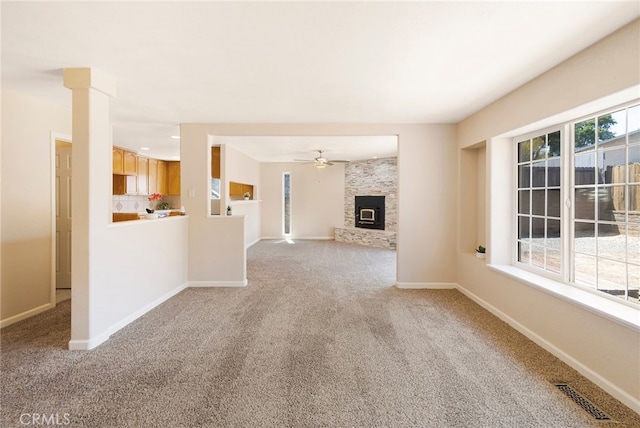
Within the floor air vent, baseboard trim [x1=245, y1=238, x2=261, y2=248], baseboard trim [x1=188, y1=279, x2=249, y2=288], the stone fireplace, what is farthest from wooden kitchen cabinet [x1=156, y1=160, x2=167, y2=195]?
the floor air vent

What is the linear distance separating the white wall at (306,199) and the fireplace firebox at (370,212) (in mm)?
642

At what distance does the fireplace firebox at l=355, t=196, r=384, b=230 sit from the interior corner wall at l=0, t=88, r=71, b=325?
22.5 ft

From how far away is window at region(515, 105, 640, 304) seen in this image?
211 cm

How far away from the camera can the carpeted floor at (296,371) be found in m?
1.72

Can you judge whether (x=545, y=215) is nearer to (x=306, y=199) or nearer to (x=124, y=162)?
(x=306, y=199)

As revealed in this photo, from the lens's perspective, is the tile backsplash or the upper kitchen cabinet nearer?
the upper kitchen cabinet

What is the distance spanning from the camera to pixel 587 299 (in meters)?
2.21

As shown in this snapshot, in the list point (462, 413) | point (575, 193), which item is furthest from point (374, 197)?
point (462, 413)

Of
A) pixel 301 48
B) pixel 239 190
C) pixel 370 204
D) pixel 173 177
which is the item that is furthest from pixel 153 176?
pixel 301 48

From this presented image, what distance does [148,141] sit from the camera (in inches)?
214

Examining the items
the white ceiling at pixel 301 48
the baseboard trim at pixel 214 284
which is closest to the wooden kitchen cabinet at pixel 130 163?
the white ceiling at pixel 301 48

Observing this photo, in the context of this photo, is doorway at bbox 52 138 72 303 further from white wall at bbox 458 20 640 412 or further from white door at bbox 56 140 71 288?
white wall at bbox 458 20 640 412

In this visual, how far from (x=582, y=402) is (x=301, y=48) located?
2.99 meters

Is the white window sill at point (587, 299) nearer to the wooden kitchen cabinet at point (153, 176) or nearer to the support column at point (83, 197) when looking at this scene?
the support column at point (83, 197)
